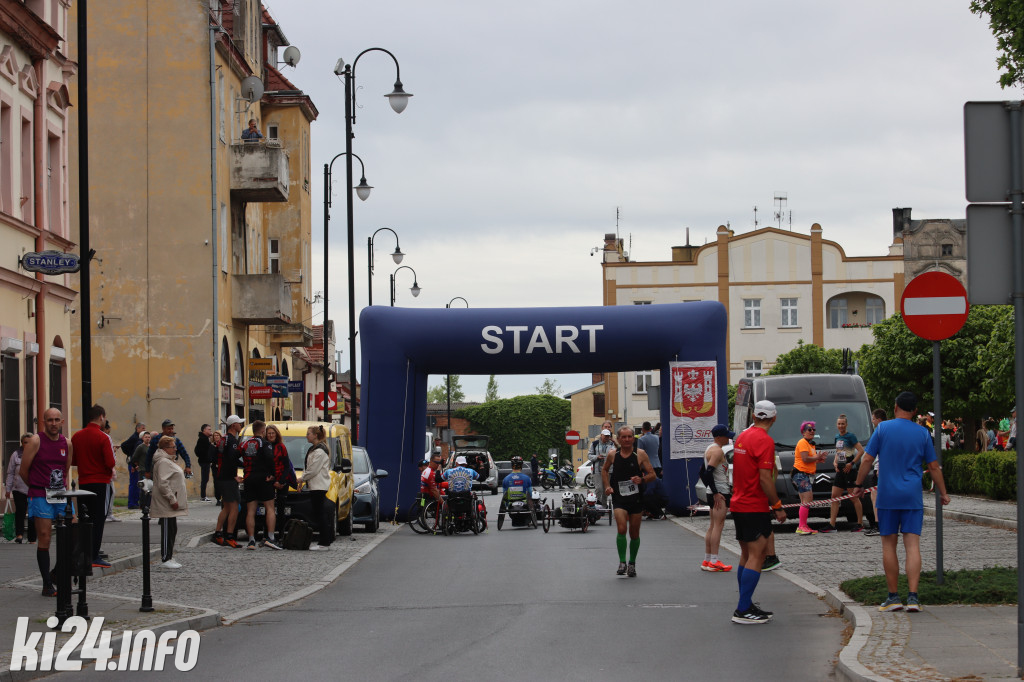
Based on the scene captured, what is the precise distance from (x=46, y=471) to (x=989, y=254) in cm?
955

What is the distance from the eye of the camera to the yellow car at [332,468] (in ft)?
74.7

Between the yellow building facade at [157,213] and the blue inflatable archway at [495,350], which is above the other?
the yellow building facade at [157,213]

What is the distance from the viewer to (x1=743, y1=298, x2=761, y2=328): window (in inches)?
3322

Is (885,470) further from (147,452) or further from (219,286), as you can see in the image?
(219,286)

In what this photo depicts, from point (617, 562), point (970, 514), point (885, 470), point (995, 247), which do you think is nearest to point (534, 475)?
point (970, 514)

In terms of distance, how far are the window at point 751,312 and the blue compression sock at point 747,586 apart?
73.0m

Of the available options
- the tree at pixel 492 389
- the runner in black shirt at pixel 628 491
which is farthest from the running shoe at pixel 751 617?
the tree at pixel 492 389

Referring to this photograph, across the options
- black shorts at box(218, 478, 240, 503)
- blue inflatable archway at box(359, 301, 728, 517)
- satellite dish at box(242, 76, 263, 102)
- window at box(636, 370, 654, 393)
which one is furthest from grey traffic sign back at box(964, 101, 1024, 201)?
window at box(636, 370, 654, 393)

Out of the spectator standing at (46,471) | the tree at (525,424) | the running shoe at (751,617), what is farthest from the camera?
the tree at (525,424)

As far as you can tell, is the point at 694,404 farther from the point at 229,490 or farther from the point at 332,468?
the point at 229,490

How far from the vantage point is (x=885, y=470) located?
12.4m

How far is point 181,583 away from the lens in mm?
16094

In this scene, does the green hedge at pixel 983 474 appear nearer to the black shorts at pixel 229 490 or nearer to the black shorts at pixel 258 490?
the black shorts at pixel 258 490

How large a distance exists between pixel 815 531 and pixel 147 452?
12.6 metres
